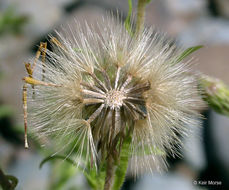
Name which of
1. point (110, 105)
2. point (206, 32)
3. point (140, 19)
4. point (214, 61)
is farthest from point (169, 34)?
point (110, 105)

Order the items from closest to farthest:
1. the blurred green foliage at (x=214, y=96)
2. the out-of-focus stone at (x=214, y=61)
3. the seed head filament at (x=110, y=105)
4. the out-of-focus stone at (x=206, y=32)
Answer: the seed head filament at (x=110, y=105) → the blurred green foliage at (x=214, y=96) → the out-of-focus stone at (x=214, y=61) → the out-of-focus stone at (x=206, y=32)

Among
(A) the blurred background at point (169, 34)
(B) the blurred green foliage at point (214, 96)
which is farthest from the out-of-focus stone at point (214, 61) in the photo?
(B) the blurred green foliage at point (214, 96)

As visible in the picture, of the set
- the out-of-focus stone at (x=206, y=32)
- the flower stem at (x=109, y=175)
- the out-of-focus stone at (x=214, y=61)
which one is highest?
the out-of-focus stone at (x=206, y=32)

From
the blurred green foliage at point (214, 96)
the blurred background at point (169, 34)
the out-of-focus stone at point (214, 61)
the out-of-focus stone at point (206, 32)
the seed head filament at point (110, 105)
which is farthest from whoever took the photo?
the out-of-focus stone at point (206, 32)

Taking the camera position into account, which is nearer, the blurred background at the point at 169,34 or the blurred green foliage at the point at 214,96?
the blurred green foliage at the point at 214,96

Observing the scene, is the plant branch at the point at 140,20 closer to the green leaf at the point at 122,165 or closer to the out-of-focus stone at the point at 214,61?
the green leaf at the point at 122,165

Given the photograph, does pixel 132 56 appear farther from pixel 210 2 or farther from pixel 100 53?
pixel 210 2

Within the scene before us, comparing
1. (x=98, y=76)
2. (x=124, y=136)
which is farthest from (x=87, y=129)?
(x=98, y=76)
